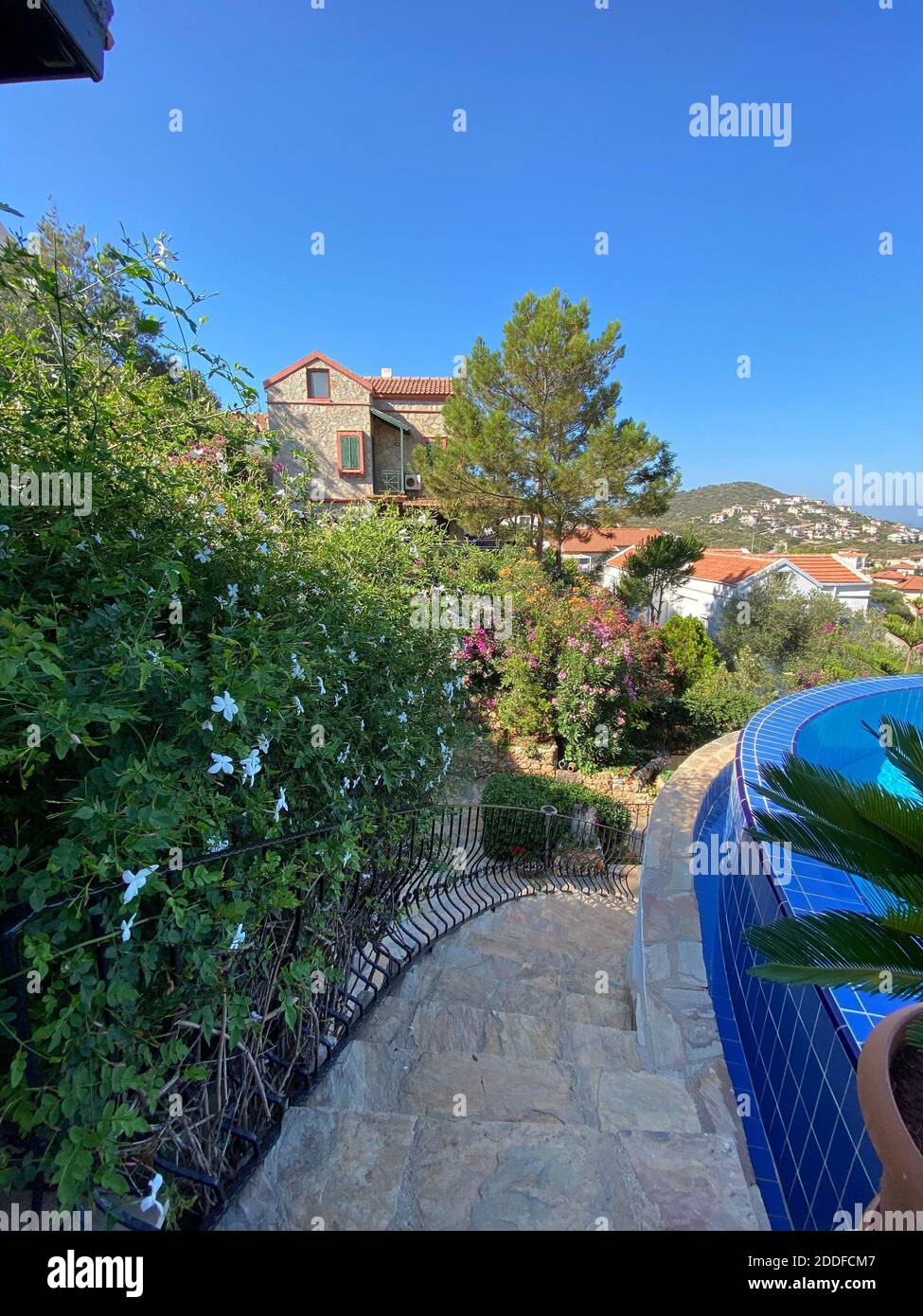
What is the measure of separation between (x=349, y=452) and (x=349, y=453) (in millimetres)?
32

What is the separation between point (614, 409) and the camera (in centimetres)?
1428

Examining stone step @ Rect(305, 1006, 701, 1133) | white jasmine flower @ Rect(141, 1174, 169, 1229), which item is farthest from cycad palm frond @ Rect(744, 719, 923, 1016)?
white jasmine flower @ Rect(141, 1174, 169, 1229)

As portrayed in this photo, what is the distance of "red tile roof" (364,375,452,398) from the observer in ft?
65.4

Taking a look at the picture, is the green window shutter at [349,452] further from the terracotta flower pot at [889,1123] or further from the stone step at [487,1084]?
the terracotta flower pot at [889,1123]

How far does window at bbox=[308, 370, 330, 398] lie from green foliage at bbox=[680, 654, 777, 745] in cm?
1571

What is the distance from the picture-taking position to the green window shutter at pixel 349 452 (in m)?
19.1

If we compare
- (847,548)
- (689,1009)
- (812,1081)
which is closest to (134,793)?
(812,1081)

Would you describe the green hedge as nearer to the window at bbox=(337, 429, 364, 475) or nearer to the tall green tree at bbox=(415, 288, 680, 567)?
the tall green tree at bbox=(415, 288, 680, 567)

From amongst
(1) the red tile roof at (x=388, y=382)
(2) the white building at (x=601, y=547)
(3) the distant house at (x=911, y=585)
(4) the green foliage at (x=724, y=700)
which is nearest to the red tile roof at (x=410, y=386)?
(1) the red tile roof at (x=388, y=382)

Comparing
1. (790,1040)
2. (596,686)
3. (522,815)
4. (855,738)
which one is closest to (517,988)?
(790,1040)

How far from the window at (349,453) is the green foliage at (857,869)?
19.3 metres

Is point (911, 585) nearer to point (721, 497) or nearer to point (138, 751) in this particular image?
point (721, 497)

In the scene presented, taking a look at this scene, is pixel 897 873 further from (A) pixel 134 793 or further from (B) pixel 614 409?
(B) pixel 614 409

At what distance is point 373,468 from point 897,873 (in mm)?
20302
